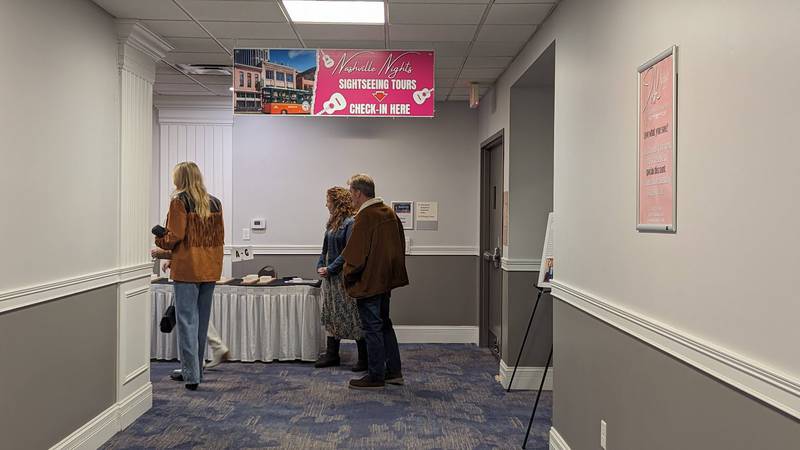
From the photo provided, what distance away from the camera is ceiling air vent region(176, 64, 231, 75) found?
5.59 metres

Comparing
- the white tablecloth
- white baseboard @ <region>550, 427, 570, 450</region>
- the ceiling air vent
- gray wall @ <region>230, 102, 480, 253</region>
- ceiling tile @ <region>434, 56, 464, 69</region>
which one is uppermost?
the ceiling air vent

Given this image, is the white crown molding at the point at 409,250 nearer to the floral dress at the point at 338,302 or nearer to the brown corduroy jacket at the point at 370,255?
the floral dress at the point at 338,302

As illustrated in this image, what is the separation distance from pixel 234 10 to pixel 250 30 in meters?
0.46

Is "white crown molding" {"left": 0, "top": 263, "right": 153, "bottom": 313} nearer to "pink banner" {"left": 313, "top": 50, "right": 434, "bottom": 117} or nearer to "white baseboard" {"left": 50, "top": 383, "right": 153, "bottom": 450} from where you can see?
"white baseboard" {"left": 50, "top": 383, "right": 153, "bottom": 450}

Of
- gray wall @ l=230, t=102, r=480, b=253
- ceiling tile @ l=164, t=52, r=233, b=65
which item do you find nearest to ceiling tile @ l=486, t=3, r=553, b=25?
ceiling tile @ l=164, t=52, r=233, b=65

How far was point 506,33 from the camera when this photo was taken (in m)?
4.45

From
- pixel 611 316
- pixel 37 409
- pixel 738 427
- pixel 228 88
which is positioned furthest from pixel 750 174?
pixel 228 88

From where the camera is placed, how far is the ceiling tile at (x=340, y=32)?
4.32 m

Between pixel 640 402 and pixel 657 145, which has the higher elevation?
pixel 657 145

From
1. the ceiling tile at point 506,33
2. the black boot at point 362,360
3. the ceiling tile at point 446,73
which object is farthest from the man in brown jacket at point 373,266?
the ceiling tile at point 506,33

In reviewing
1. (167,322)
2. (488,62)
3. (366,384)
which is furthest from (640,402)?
(167,322)

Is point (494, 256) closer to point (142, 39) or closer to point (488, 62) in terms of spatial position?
point (488, 62)

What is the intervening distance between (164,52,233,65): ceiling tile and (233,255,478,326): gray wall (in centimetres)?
259

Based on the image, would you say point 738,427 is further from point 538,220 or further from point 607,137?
point 538,220
